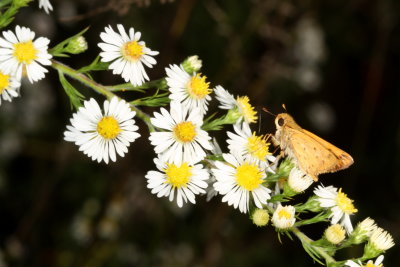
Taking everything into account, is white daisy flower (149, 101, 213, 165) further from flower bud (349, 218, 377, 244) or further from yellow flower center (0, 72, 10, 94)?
flower bud (349, 218, 377, 244)

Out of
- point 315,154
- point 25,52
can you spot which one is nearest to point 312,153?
point 315,154

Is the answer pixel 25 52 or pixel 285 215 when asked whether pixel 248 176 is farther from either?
pixel 25 52

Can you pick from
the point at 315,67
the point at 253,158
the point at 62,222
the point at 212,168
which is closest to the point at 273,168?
the point at 253,158

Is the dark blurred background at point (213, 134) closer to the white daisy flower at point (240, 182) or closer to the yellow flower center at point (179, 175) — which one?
the white daisy flower at point (240, 182)

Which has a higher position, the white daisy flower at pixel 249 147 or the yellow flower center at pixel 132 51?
the yellow flower center at pixel 132 51

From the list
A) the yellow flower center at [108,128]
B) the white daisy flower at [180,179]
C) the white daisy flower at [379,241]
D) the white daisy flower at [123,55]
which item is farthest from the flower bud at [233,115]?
the white daisy flower at [379,241]

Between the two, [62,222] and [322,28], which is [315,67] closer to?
[322,28]

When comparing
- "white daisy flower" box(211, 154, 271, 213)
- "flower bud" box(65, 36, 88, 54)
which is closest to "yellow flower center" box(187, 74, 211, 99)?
"white daisy flower" box(211, 154, 271, 213)

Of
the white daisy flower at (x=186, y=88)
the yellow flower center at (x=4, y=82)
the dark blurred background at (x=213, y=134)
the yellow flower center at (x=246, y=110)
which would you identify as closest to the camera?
the yellow flower center at (x=4, y=82)
